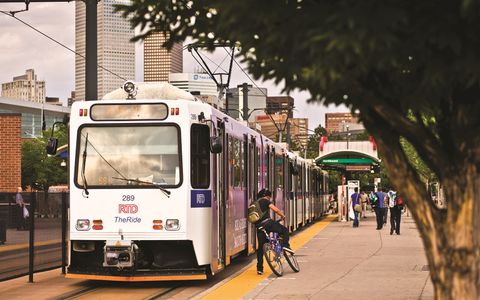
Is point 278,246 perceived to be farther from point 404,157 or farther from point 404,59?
point 404,59

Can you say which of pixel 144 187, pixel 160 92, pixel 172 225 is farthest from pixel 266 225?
pixel 160 92

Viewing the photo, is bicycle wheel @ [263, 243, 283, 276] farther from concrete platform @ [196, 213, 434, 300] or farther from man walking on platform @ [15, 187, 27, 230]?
man walking on platform @ [15, 187, 27, 230]

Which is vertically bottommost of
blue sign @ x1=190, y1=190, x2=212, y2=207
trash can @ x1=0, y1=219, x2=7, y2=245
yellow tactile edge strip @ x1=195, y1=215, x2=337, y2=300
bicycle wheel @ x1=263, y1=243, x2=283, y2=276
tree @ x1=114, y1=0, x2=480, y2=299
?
yellow tactile edge strip @ x1=195, y1=215, x2=337, y2=300

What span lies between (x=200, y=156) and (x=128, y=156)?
1139 millimetres

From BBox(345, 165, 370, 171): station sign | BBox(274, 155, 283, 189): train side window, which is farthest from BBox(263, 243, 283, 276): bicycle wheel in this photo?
BBox(345, 165, 370, 171): station sign

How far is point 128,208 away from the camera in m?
14.9

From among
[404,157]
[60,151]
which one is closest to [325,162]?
[60,151]

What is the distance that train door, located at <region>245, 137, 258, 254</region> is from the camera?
20.0m

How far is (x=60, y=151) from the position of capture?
1791 centimetres

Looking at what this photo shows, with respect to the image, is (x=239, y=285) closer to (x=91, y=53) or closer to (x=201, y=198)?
(x=201, y=198)

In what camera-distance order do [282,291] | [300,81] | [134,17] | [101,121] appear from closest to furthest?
[300,81] < [134,17] < [282,291] < [101,121]

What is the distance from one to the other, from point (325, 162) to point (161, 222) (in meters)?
31.1

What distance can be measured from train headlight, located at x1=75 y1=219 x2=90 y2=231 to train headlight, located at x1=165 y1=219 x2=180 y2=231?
127 cm

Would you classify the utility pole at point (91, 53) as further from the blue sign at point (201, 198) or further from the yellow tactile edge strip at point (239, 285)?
the yellow tactile edge strip at point (239, 285)
